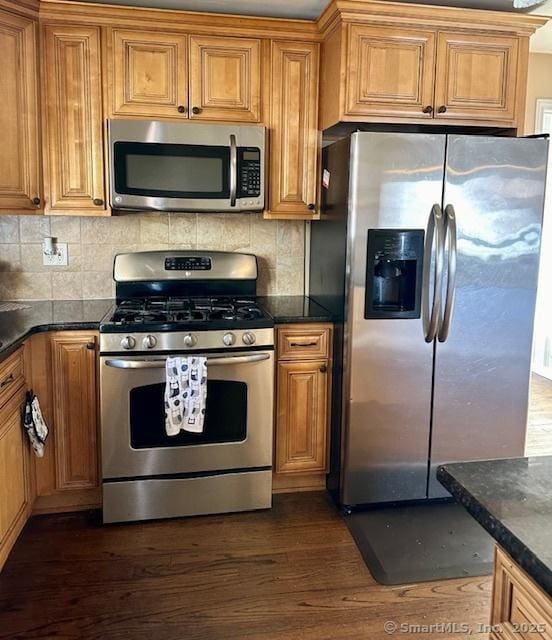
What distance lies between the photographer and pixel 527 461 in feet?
3.49

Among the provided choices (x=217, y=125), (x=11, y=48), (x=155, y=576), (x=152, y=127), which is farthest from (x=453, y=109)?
(x=155, y=576)

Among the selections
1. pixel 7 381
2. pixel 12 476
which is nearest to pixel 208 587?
pixel 12 476

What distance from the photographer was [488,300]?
262 centimetres

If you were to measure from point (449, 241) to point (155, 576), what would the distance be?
6.04 ft

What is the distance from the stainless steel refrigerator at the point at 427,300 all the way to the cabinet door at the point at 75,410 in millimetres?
1138

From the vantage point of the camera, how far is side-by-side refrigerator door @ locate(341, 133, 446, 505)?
8.09 feet

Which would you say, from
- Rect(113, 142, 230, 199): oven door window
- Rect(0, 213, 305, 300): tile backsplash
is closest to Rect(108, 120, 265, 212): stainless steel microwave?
Rect(113, 142, 230, 199): oven door window

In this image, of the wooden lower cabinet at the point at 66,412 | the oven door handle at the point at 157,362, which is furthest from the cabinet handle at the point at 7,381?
the oven door handle at the point at 157,362

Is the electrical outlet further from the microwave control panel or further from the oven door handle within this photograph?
the microwave control panel

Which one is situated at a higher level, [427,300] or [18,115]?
[18,115]

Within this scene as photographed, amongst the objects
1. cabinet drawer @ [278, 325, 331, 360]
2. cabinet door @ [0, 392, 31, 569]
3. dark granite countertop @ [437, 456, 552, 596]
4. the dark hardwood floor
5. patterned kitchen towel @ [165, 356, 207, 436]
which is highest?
dark granite countertop @ [437, 456, 552, 596]

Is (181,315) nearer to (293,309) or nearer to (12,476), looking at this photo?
(293,309)

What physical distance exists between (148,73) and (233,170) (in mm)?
600

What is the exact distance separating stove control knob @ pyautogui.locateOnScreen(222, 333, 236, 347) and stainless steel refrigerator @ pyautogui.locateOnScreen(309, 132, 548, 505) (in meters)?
0.50
